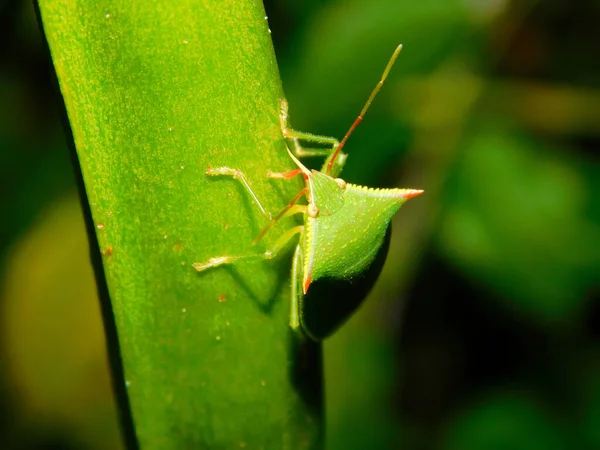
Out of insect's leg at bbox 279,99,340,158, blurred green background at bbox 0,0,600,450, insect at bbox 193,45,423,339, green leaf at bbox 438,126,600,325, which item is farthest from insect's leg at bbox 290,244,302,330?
green leaf at bbox 438,126,600,325

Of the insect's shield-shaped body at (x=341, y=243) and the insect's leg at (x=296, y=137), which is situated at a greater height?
the insect's leg at (x=296, y=137)

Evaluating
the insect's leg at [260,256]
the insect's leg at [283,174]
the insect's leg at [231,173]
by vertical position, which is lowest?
the insect's leg at [260,256]

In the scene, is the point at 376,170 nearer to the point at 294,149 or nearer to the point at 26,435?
the point at 294,149

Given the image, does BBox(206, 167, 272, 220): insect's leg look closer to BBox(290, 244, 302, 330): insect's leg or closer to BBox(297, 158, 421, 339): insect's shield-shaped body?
BBox(290, 244, 302, 330): insect's leg

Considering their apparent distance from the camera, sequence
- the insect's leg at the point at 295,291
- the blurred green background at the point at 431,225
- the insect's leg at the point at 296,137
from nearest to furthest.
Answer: the insect's leg at the point at 296,137 → the insect's leg at the point at 295,291 → the blurred green background at the point at 431,225

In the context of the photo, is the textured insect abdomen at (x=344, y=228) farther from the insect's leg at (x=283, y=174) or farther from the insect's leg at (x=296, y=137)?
the insect's leg at (x=283, y=174)

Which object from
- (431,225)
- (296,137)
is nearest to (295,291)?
(296,137)

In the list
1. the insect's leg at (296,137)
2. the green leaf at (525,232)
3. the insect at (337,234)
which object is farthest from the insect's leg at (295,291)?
the green leaf at (525,232)

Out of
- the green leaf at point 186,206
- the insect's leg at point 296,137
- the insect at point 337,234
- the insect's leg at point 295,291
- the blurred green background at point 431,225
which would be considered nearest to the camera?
the green leaf at point 186,206
